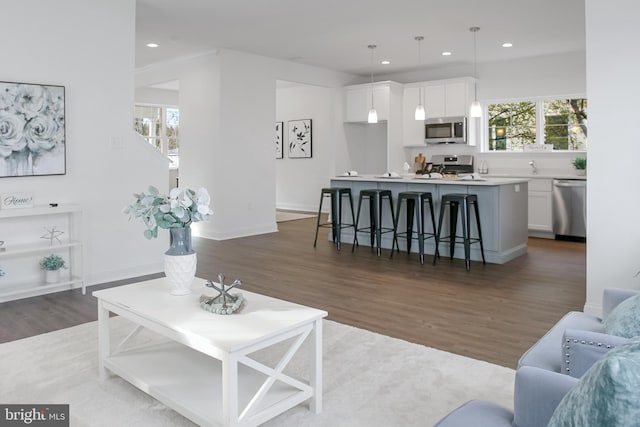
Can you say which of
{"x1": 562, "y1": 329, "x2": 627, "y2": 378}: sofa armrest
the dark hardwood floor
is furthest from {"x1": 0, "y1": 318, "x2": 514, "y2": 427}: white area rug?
{"x1": 562, "y1": 329, "x2": 627, "y2": 378}: sofa armrest

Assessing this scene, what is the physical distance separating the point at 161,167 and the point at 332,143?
4768mm

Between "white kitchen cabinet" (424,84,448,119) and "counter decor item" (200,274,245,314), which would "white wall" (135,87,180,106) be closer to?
"white kitchen cabinet" (424,84,448,119)

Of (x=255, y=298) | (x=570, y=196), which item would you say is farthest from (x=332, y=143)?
(x=255, y=298)

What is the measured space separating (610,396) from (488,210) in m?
5.16

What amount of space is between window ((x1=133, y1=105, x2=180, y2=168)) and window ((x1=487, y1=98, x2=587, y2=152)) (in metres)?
6.77

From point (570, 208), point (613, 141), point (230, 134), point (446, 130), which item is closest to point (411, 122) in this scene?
point (446, 130)

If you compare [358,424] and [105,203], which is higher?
[105,203]

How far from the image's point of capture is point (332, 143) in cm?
965

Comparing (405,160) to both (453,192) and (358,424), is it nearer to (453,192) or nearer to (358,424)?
(453,192)

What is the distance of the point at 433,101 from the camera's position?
8773 millimetres

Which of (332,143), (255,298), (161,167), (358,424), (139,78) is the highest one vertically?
(139,78)

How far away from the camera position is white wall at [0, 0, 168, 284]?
437 centimetres

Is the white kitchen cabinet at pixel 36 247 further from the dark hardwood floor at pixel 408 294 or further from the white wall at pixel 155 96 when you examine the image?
the white wall at pixel 155 96

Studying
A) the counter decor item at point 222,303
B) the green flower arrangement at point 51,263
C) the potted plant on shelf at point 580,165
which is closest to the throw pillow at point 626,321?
the counter decor item at point 222,303
